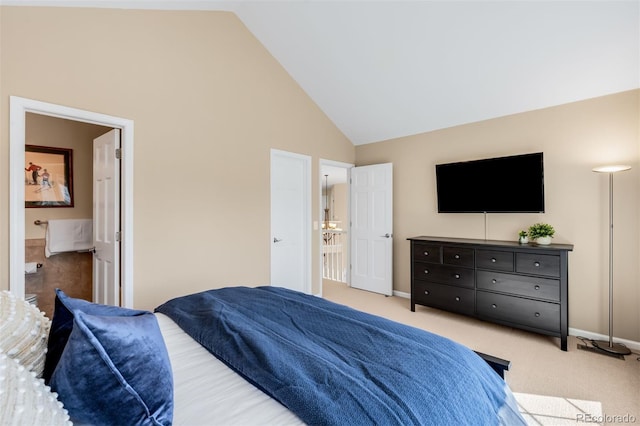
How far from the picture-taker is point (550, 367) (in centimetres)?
258

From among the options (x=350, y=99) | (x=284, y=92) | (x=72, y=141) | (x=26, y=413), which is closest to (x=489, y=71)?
(x=350, y=99)

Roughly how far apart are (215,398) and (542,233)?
360 centimetres

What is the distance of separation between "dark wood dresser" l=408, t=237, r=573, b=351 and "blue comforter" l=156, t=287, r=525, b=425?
7.14 feet

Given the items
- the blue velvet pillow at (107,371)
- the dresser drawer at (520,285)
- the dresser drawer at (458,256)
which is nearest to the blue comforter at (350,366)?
the blue velvet pillow at (107,371)

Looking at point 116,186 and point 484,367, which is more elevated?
point 116,186

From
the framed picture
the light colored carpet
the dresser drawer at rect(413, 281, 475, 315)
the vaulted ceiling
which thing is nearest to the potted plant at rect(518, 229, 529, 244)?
the dresser drawer at rect(413, 281, 475, 315)

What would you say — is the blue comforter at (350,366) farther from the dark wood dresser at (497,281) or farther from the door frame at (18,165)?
the dark wood dresser at (497,281)

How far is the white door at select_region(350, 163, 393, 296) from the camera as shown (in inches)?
187

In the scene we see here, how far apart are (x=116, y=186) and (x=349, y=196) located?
3.48 metres

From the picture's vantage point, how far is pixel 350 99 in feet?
14.0

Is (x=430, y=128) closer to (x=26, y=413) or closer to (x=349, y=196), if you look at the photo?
(x=349, y=196)

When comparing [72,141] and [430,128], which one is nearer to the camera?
[72,141]

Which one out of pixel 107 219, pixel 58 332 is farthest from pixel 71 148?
pixel 58 332

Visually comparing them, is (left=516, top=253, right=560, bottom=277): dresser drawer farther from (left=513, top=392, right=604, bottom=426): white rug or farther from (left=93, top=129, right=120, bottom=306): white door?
(left=93, top=129, right=120, bottom=306): white door
